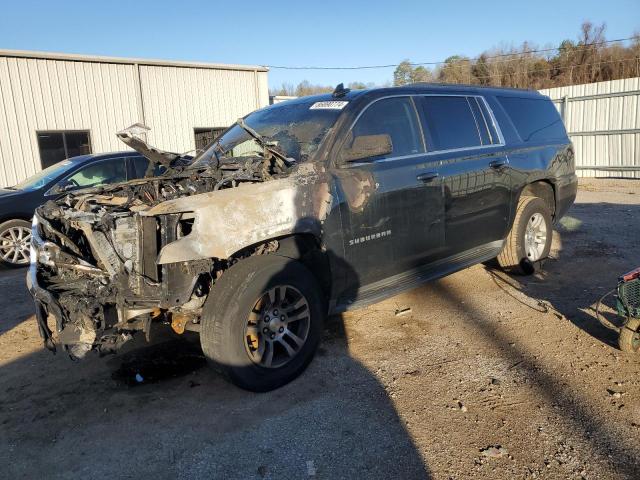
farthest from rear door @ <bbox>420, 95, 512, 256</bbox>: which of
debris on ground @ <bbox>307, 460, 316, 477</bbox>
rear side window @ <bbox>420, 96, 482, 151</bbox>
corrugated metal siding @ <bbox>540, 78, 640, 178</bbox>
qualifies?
corrugated metal siding @ <bbox>540, 78, 640, 178</bbox>

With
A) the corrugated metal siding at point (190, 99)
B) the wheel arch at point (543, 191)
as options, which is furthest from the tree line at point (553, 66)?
the wheel arch at point (543, 191)

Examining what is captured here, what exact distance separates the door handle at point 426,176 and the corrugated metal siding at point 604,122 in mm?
13513

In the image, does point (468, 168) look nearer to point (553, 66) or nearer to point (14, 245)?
point (14, 245)

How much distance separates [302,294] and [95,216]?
145cm

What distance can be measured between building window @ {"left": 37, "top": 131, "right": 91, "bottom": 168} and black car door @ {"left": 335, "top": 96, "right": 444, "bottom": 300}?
1198cm

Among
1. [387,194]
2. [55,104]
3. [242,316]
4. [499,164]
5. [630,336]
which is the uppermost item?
[55,104]

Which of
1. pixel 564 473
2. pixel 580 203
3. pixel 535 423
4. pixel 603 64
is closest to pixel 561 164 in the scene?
pixel 535 423

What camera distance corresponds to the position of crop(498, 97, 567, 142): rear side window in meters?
5.46

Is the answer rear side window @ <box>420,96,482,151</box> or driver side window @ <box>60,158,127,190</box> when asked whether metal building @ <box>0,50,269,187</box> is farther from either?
rear side window @ <box>420,96,482,151</box>

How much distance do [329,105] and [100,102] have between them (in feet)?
Answer: 38.6

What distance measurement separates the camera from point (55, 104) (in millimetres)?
12977

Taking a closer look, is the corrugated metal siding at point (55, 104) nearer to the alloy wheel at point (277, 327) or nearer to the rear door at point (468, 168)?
the rear door at point (468, 168)

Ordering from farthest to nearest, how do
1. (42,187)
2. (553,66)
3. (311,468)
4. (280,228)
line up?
(553,66) < (42,187) < (280,228) < (311,468)

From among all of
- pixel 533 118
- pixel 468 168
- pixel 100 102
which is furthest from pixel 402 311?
pixel 100 102
